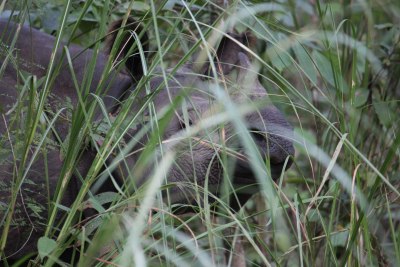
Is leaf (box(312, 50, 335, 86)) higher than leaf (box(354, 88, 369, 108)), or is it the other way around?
leaf (box(312, 50, 335, 86))

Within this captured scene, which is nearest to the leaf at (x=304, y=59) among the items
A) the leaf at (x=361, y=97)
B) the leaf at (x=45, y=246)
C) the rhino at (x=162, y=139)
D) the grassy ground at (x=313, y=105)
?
the grassy ground at (x=313, y=105)

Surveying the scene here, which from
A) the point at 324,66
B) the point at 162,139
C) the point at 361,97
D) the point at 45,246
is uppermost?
the point at 45,246

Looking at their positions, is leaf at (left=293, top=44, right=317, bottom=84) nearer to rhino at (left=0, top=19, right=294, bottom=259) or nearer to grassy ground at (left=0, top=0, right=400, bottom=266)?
grassy ground at (left=0, top=0, right=400, bottom=266)

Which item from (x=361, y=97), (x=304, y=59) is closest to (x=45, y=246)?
(x=304, y=59)

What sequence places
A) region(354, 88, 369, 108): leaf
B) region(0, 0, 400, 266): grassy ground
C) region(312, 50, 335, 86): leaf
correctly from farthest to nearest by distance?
region(354, 88, 369, 108): leaf → region(312, 50, 335, 86): leaf → region(0, 0, 400, 266): grassy ground

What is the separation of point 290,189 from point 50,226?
188cm

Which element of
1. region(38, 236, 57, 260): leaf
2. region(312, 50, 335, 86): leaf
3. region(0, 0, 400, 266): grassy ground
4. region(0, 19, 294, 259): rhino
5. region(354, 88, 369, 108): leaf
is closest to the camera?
region(38, 236, 57, 260): leaf

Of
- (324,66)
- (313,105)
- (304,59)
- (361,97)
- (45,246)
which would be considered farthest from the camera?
(361,97)

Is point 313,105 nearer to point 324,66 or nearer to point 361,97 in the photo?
point 324,66

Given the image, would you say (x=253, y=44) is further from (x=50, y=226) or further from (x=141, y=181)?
(x=50, y=226)

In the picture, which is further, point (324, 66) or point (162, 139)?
point (324, 66)

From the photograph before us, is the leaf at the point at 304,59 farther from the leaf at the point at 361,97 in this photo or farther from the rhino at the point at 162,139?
the leaf at the point at 361,97

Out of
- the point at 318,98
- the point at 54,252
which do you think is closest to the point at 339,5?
the point at 318,98

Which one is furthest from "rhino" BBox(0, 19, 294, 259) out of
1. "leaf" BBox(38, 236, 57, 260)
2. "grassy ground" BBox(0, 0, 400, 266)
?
"leaf" BBox(38, 236, 57, 260)
